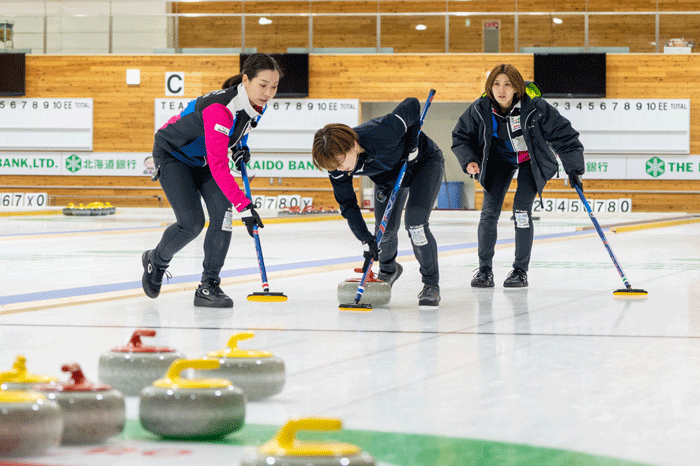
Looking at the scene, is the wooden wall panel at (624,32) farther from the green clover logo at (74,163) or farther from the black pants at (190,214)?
the black pants at (190,214)

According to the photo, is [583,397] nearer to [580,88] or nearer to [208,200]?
[208,200]

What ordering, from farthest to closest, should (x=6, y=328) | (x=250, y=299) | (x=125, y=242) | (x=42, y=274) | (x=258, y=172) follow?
1. (x=258, y=172)
2. (x=125, y=242)
3. (x=42, y=274)
4. (x=250, y=299)
5. (x=6, y=328)

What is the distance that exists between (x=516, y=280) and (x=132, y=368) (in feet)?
11.1

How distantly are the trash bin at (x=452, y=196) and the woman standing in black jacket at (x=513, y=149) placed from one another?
14.4 m

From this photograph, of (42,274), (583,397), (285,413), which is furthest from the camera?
(42,274)

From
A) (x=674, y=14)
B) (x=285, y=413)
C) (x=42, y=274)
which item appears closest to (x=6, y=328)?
(x=285, y=413)

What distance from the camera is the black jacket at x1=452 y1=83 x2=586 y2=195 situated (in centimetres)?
525

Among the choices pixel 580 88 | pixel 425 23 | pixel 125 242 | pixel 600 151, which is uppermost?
pixel 425 23

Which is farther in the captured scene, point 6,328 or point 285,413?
A: point 6,328

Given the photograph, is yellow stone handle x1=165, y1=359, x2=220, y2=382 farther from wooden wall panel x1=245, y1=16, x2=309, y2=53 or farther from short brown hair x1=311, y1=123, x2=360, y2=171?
wooden wall panel x1=245, y1=16, x2=309, y2=53

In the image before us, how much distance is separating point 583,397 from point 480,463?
678 mm

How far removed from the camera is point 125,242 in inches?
378

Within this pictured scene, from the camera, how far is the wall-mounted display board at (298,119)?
2038 cm

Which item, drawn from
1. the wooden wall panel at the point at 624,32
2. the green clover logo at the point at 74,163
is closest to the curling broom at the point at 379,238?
the wooden wall panel at the point at 624,32
